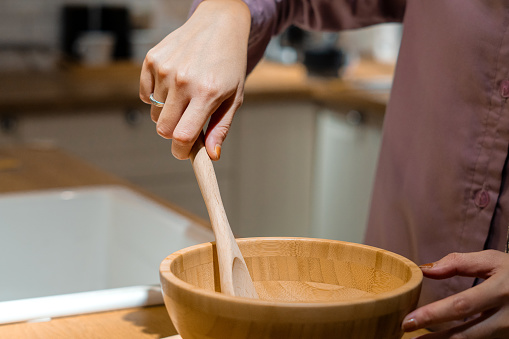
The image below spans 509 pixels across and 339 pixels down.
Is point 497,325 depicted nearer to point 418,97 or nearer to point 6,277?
point 418,97

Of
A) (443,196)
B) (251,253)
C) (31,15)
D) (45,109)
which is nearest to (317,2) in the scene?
(443,196)

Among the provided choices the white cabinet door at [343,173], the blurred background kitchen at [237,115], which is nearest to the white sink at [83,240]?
the blurred background kitchen at [237,115]

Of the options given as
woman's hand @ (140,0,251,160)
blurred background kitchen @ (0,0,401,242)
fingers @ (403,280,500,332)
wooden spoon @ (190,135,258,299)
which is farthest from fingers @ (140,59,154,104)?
blurred background kitchen @ (0,0,401,242)

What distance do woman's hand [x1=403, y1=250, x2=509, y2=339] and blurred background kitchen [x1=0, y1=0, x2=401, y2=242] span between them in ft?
5.27

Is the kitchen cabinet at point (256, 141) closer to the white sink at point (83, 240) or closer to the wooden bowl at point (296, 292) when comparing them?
the white sink at point (83, 240)

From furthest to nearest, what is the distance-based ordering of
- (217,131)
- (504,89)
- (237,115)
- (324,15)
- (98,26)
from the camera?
(98,26)
(237,115)
(324,15)
(504,89)
(217,131)

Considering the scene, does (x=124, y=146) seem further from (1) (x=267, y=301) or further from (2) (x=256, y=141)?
(1) (x=267, y=301)

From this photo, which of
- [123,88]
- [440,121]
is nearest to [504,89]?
[440,121]

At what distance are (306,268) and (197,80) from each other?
0.19 metres

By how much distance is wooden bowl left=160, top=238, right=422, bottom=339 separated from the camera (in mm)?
423

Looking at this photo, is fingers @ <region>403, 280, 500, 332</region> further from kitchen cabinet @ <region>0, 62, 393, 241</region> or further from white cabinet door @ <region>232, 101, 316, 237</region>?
white cabinet door @ <region>232, 101, 316, 237</region>

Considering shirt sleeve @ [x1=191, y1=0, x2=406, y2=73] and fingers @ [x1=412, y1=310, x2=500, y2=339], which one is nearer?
fingers @ [x1=412, y1=310, x2=500, y2=339]

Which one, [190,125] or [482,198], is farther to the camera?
[482,198]

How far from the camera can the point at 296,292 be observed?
576 mm
